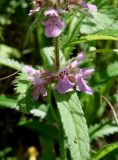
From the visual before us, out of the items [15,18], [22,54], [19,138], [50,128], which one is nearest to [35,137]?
[19,138]

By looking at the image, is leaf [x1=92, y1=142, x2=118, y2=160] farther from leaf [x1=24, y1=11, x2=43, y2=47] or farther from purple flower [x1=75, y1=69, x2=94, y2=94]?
leaf [x1=24, y1=11, x2=43, y2=47]

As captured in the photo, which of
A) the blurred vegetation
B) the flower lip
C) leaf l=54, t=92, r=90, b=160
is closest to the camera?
the flower lip

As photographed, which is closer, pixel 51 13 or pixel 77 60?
pixel 51 13

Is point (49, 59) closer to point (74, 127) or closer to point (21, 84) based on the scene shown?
point (21, 84)

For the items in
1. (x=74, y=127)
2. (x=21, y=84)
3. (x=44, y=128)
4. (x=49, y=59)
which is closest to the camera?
(x=74, y=127)

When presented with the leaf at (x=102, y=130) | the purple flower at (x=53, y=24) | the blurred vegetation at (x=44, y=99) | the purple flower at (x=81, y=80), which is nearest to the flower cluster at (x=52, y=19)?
the purple flower at (x=53, y=24)

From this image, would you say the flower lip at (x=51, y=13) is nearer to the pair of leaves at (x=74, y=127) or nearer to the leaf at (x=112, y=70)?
the pair of leaves at (x=74, y=127)

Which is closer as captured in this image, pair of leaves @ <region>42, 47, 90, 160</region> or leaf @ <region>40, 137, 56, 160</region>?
pair of leaves @ <region>42, 47, 90, 160</region>

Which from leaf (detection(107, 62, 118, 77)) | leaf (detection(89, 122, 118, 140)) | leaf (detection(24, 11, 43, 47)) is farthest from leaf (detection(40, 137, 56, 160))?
leaf (detection(24, 11, 43, 47))

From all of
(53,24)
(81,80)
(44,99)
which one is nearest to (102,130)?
(44,99)
